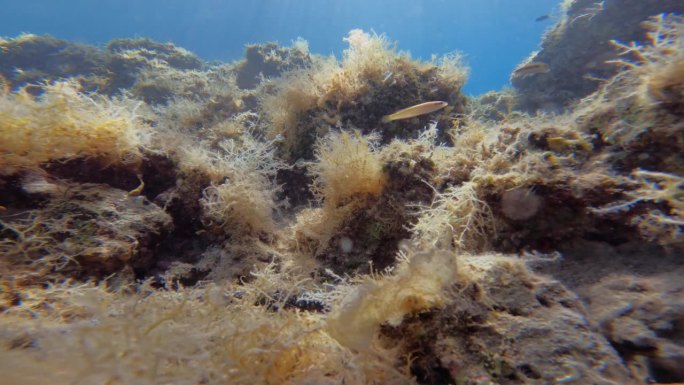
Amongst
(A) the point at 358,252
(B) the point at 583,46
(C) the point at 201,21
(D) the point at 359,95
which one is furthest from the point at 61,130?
(C) the point at 201,21

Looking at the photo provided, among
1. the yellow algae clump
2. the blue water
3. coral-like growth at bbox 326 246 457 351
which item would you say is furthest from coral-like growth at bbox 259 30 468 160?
the blue water

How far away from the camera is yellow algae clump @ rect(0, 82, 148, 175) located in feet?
9.95

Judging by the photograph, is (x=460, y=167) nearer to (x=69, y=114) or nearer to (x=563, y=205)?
(x=563, y=205)

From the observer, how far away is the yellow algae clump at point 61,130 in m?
3.03

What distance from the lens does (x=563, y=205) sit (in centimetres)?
267

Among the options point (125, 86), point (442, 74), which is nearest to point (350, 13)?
point (125, 86)

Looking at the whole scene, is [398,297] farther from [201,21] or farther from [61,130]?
[201,21]

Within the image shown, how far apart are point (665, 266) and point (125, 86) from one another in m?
16.4

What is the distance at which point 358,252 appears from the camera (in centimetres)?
360

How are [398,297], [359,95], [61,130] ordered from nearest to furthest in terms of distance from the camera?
1. [398,297]
2. [61,130]
3. [359,95]

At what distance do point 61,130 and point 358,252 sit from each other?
127 inches

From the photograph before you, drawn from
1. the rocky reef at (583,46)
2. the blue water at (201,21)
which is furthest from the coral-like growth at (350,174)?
the blue water at (201,21)

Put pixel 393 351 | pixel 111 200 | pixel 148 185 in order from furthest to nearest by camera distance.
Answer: pixel 148 185
pixel 111 200
pixel 393 351

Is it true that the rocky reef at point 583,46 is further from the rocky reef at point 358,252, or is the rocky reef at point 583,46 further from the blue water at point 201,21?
the blue water at point 201,21
